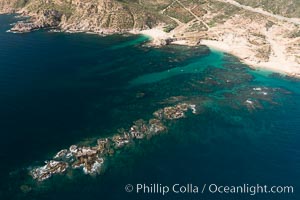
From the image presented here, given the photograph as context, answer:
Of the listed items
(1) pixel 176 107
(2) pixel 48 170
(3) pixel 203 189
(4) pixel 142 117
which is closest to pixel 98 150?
(2) pixel 48 170

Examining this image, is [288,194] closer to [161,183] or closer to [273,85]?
[161,183]

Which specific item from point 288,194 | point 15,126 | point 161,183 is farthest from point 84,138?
point 288,194

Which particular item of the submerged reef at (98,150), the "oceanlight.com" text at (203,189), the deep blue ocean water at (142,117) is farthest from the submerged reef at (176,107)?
the "oceanlight.com" text at (203,189)

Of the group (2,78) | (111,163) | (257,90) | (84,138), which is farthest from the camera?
(257,90)

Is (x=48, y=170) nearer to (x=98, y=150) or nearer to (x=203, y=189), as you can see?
(x=98, y=150)

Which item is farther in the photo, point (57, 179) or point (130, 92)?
point (130, 92)

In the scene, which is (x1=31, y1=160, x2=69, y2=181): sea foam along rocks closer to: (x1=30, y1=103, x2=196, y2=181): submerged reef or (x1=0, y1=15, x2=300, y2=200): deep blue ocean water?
(x1=30, y1=103, x2=196, y2=181): submerged reef
